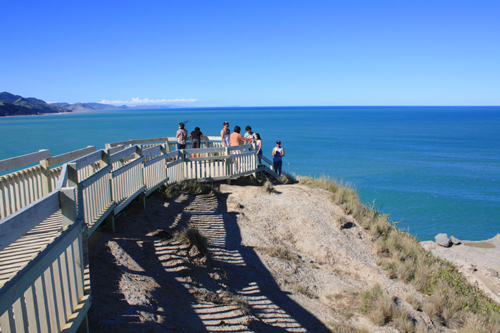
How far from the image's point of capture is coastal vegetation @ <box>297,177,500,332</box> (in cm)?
725

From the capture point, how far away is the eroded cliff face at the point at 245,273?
5137 millimetres

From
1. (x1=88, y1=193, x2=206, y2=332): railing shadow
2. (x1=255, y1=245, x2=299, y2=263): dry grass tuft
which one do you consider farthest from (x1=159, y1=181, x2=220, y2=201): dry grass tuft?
(x1=88, y1=193, x2=206, y2=332): railing shadow

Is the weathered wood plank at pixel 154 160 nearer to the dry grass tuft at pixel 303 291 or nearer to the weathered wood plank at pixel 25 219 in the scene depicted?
the dry grass tuft at pixel 303 291

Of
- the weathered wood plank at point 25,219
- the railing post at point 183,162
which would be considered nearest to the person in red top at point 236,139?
the railing post at point 183,162

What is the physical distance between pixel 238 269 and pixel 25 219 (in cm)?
535

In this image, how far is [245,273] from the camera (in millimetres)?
7605

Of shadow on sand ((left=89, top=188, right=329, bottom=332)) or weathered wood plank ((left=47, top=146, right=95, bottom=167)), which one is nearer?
shadow on sand ((left=89, top=188, right=329, bottom=332))

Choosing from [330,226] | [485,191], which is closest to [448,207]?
[485,191]

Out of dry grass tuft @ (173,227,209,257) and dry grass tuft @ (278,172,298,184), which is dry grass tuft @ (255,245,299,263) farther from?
dry grass tuft @ (278,172,298,184)

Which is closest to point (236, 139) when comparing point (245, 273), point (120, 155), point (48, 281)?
point (120, 155)

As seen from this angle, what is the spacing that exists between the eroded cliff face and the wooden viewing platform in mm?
654

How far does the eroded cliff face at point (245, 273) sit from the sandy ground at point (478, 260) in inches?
160

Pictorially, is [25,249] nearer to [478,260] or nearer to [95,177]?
[95,177]

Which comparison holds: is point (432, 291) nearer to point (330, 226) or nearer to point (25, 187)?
point (330, 226)
